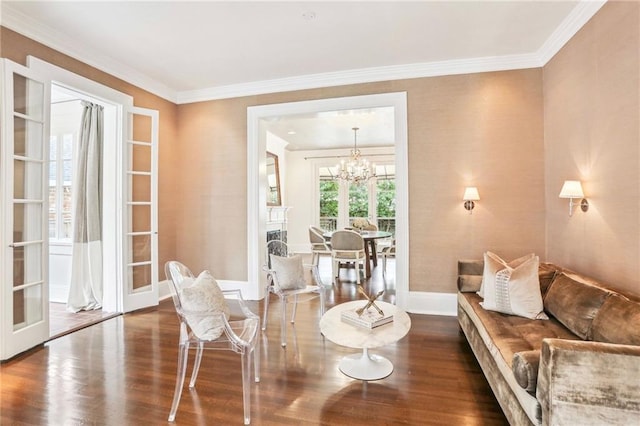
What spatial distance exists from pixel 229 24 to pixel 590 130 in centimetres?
335

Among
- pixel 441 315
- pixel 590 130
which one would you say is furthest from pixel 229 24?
pixel 441 315

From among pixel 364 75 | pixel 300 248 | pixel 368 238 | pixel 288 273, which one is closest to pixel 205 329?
pixel 288 273

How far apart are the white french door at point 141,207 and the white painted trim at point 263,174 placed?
124cm

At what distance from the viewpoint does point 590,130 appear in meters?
2.72

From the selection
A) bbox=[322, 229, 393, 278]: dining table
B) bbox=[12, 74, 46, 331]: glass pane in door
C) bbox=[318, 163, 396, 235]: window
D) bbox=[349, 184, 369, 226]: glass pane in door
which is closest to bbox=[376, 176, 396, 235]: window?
bbox=[318, 163, 396, 235]: window

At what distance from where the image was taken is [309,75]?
167 inches

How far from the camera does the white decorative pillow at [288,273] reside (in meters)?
3.32

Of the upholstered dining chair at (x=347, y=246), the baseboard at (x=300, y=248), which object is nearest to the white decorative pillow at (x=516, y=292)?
the upholstered dining chair at (x=347, y=246)

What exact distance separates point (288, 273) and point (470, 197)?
7.31 ft

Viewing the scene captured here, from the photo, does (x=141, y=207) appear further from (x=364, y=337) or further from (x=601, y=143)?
(x=601, y=143)

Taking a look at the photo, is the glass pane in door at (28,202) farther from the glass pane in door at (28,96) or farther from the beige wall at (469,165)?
the beige wall at (469,165)

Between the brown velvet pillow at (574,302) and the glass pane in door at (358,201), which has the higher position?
the glass pane in door at (358,201)

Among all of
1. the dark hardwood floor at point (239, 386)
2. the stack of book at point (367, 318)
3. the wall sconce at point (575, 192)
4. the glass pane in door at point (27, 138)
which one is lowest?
the dark hardwood floor at point (239, 386)

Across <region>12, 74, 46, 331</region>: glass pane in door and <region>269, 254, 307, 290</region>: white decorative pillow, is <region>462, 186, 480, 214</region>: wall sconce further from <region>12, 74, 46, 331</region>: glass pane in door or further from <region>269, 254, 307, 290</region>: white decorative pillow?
<region>12, 74, 46, 331</region>: glass pane in door
